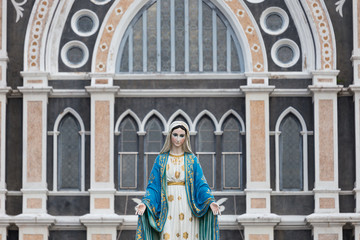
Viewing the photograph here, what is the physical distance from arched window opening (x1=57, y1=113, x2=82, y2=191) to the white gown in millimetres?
11362

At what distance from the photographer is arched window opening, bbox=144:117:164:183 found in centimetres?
3159

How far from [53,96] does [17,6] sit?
101 inches

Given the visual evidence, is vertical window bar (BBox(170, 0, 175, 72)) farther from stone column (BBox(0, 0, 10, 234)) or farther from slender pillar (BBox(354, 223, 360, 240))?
slender pillar (BBox(354, 223, 360, 240))

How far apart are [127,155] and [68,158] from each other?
1.53 m

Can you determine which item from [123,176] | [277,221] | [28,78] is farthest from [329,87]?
[28,78]

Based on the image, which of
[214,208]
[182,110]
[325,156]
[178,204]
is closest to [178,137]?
[178,204]

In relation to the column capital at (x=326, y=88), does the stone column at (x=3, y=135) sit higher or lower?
lower

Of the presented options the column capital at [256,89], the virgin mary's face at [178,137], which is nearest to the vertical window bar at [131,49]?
the column capital at [256,89]

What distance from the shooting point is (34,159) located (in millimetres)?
31203

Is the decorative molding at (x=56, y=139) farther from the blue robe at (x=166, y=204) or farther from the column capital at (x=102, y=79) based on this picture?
the blue robe at (x=166, y=204)

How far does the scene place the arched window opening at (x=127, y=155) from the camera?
31.5 meters

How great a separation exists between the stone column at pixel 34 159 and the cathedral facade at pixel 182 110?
0.08 feet

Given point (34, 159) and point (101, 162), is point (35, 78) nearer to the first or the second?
point (34, 159)

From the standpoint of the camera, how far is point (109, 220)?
101 feet
